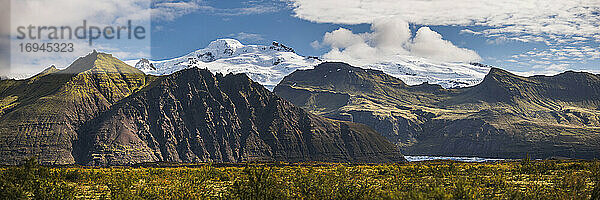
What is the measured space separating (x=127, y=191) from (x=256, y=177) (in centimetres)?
1710

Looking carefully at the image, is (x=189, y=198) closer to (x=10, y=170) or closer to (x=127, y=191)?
(x=127, y=191)

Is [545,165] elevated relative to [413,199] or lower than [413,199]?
lower

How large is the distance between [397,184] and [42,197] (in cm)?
4597

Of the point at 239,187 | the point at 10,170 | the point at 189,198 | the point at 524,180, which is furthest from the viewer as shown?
the point at 524,180

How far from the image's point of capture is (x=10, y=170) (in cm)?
6894

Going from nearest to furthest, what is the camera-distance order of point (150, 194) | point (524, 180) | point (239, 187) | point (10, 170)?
point (239, 187) < point (150, 194) < point (10, 170) < point (524, 180)

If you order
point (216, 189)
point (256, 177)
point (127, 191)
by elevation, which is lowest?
point (216, 189)

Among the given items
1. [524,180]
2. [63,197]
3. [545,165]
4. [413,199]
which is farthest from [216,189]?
[545,165]

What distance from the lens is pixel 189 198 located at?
5981 centimetres

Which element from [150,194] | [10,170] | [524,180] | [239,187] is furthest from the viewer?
[524,180]

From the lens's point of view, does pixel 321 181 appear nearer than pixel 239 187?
No

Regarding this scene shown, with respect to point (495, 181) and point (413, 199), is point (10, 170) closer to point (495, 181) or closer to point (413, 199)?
point (413, 199)

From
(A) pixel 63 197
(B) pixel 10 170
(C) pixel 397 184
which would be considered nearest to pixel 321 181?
(C) pixel 397 184

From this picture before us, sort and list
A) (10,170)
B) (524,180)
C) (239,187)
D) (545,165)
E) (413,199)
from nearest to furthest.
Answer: (413,199)
(239,187)
(10,170)
(524,180)
(545,165)
